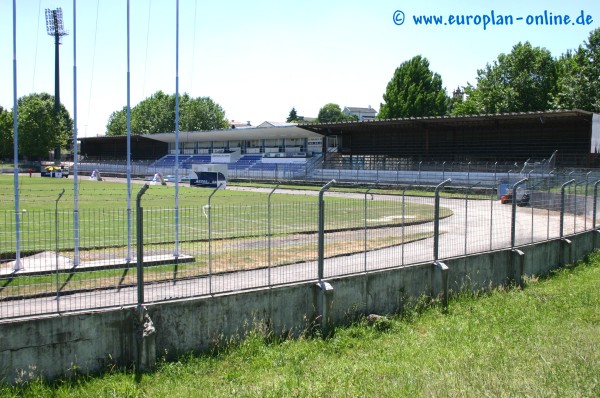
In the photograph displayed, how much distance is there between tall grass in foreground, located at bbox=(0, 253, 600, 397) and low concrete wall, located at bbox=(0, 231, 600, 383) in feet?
0.76

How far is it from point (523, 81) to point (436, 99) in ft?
60.7

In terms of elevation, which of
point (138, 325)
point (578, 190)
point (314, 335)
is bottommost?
point (314, 335)

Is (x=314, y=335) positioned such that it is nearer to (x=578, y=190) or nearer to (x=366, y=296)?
(x=366, y=296)

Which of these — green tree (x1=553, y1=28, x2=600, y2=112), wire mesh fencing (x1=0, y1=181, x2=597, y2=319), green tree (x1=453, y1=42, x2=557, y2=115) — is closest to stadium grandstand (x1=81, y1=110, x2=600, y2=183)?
green tree (x1=553, y1=28, x2=600, y2=112)

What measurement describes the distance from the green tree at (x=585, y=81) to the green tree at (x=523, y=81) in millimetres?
8485

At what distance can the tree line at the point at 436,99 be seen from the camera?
59438mm

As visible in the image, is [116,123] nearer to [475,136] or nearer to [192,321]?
[475,136]

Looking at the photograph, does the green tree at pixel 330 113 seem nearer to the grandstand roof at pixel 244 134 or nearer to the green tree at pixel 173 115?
the green tree at pixel 173 115

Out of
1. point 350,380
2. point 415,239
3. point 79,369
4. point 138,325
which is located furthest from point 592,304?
point 79,369

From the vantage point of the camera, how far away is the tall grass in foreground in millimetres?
7141

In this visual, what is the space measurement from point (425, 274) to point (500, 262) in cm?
295

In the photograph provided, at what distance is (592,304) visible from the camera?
11898mm

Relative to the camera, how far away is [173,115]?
376 ft

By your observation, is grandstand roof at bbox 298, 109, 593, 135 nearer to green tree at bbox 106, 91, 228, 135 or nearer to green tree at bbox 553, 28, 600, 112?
green tree at bbox 553, 28, 600, 112
